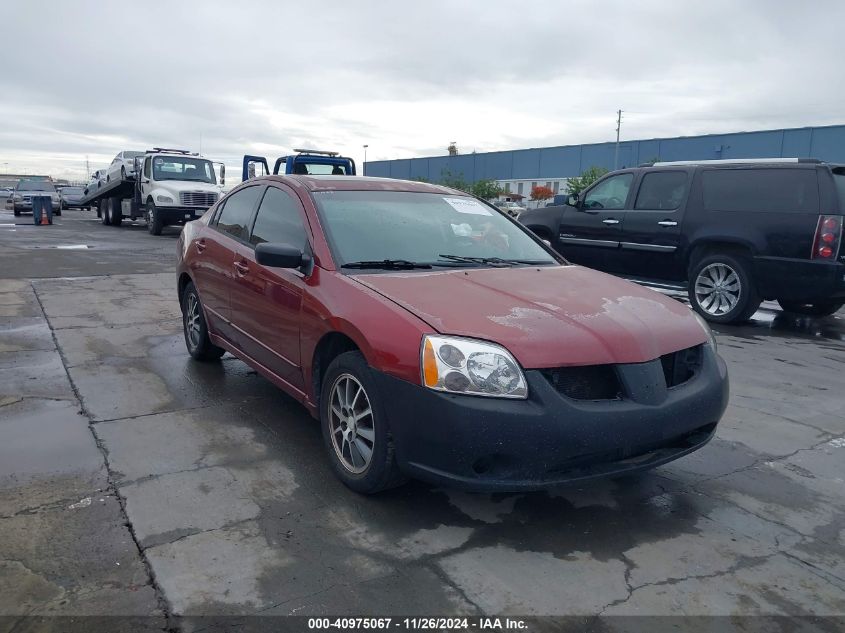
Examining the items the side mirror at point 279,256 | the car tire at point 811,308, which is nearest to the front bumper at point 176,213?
the car tire at point 811,308

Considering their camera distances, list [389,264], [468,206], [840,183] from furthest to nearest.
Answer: [840,183], [468,206], [389,264]

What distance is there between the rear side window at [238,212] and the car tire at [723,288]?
5944 mm

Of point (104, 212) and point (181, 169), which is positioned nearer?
point (181, 169)

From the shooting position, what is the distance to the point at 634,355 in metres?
3.16

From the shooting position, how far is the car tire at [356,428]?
327cm

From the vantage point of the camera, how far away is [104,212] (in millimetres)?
26641

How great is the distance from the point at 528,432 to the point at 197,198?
20.0 meters

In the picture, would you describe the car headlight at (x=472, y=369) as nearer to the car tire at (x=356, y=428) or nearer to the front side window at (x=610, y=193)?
the car tire at (x=356, y=428)

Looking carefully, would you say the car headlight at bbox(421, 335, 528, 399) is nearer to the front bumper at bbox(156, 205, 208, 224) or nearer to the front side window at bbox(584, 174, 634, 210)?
the front side window at bbox(584, 174, 634, 210)

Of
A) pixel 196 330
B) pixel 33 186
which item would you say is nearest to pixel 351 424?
pixel 196 330

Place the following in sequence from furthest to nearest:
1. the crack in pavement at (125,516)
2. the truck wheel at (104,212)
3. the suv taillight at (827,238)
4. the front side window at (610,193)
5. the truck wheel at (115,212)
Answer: the truck wheel at (104,212) → the truck wheel at (115,212) → the front side window at (610,193) → the suv taillight at (827,238) → the crack in pavement at (125,516)

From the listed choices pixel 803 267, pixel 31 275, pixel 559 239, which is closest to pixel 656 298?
pixel 803 267

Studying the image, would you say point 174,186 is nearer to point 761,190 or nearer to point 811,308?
point 761,190

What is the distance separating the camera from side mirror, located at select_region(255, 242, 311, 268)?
3863mm
